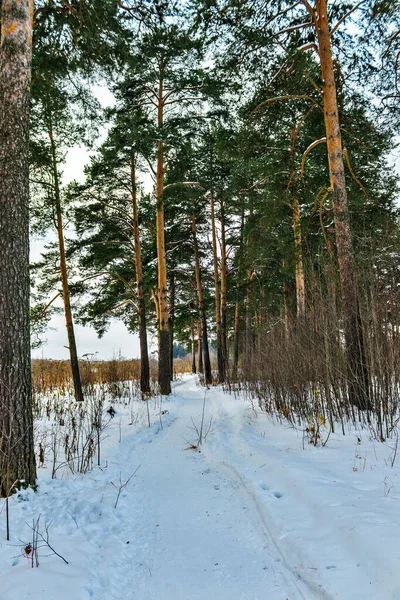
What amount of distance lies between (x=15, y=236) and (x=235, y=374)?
10.8 metres

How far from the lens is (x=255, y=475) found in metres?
3.66

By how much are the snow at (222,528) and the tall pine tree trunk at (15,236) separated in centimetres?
59

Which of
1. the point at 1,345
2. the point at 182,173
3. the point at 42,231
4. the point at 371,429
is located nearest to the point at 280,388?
the point at 371,429

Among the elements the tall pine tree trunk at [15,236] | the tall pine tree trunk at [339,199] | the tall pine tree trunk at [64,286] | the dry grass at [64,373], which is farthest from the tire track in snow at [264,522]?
the dry grass at [64,373]

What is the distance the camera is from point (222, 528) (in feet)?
8.86

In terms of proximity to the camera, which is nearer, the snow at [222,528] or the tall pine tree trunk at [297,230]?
the snow at [222,528]

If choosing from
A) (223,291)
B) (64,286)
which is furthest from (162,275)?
(223,291)

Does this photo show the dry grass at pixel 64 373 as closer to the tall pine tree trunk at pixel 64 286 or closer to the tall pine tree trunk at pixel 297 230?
the tall pine tree trunk at pixel 64 286

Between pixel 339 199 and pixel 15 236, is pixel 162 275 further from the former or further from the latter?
pixel 15 236

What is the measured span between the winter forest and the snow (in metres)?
0.02

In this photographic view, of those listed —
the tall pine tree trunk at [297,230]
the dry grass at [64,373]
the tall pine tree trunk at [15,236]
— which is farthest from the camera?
the dry grass at [64,373]

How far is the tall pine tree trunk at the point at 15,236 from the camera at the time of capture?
10.5ft

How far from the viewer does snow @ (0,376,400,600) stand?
194cm

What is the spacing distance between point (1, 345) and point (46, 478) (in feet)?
4.93
